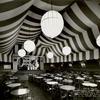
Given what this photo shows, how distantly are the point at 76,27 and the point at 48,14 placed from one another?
12.6 ft

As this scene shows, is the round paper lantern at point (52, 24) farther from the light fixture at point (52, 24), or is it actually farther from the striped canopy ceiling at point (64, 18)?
the striped canopy ceiling at point (64, 18)

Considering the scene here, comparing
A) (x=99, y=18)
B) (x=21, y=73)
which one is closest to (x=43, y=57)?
(x=21, y=73)

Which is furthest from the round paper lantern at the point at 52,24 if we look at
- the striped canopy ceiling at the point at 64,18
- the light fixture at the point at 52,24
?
the striped canopy ceiling at the point at 64,18

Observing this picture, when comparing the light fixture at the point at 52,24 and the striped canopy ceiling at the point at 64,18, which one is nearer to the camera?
the light fixture at the point at 52,24

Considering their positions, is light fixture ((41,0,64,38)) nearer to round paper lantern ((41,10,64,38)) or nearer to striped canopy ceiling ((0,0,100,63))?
round paper lantern ((41,10,64,38))

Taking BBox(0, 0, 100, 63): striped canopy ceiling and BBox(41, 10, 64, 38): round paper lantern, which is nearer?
BBox(41, 10, 64, 38): round paper lantern

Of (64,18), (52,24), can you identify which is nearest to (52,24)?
(52,24)

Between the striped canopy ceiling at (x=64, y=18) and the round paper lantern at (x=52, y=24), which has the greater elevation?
the striped canopy ceiling at (x=64, y=18)

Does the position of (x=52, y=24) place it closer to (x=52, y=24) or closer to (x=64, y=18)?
(x=52, y=24)

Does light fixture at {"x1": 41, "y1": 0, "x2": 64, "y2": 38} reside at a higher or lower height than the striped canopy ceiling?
lower

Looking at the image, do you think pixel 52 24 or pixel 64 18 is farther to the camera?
pixel 64 18

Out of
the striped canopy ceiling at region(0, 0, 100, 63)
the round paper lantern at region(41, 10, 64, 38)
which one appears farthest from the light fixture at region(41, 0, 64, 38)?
the striped canopy ceiling at region(0, 0, 100, 63)

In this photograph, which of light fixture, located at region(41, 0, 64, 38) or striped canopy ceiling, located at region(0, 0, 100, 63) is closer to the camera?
light fixture, located at region(41, 0, 64, 38)

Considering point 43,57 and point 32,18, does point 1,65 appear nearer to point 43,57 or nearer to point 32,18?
point 43,57
